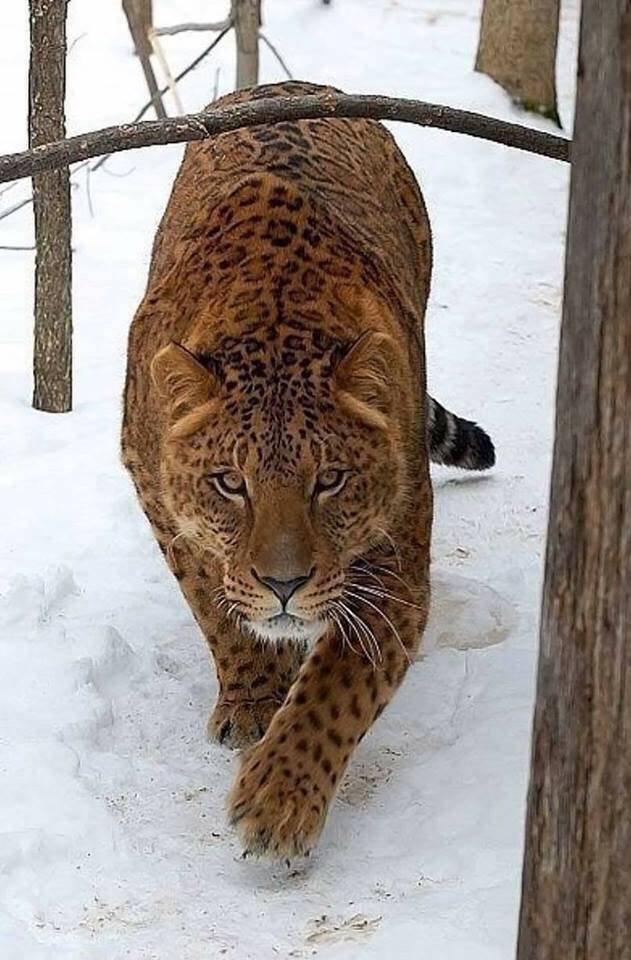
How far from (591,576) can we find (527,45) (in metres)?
10.7

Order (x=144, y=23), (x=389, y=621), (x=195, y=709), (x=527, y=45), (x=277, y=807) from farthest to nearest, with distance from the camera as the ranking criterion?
(x=527, y=45) < (x=144, y=23) < (x=195, y=709) < (x=389, y=621) < (x=277, y=807)

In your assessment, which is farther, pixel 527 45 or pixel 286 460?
pixel 527 45

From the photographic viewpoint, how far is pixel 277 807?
14.8ft

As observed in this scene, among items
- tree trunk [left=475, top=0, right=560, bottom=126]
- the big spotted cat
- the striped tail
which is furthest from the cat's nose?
tree trunk [left=475, top=0, right=560, bottom=126]

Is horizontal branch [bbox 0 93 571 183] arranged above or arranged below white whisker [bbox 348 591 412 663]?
above

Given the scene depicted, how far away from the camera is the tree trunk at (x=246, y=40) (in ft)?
37.1

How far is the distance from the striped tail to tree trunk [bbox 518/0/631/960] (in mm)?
4173

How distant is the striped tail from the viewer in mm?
6957

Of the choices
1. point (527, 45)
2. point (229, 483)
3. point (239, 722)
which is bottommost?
point (527, 45)

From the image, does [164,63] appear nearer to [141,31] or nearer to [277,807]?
[141,31]

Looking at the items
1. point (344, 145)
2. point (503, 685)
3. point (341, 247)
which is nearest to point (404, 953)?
point (503, 685)

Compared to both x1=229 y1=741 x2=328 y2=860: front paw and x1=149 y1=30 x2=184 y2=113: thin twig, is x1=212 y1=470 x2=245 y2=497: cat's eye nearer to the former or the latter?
x1=229 y1=741 x2=328 y2=860: front paw

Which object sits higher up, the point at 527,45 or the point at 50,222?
the point at 50,222

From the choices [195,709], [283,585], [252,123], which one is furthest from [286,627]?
[252,123]
